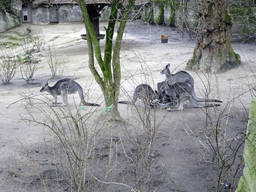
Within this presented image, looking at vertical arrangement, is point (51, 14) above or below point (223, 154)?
above

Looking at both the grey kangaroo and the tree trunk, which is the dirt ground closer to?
the tree trunk

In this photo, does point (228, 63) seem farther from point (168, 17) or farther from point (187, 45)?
point (168, 17)

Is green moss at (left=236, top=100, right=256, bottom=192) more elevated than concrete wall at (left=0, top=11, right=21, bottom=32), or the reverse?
concrete wall at (left=0, top=11, right=21, bottom=32)

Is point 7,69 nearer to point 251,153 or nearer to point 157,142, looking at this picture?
point 157,142

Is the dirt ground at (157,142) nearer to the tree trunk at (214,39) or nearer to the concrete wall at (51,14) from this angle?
the tree trunk at (214,39)

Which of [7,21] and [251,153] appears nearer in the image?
[251,153]

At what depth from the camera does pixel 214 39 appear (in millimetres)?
8258

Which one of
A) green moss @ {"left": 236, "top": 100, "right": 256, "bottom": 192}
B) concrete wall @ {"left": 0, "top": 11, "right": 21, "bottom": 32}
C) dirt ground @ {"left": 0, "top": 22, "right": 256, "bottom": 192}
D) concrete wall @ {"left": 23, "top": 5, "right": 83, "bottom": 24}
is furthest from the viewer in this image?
concrete wall @ {"left": 23, "top": 5, "right": 83, "bottom": 24}

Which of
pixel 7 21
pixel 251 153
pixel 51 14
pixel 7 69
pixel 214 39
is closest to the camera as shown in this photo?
pixel 251 153

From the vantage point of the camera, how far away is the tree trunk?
8.11 m

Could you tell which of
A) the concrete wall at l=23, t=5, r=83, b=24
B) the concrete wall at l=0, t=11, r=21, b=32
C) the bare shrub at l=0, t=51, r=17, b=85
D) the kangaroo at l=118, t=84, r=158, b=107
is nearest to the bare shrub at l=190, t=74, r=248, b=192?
the kangaroo at l=118, t=84, r=158, b=107

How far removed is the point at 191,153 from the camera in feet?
13.4

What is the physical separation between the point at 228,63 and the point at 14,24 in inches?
548

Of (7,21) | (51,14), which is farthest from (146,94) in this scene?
(51,14)
